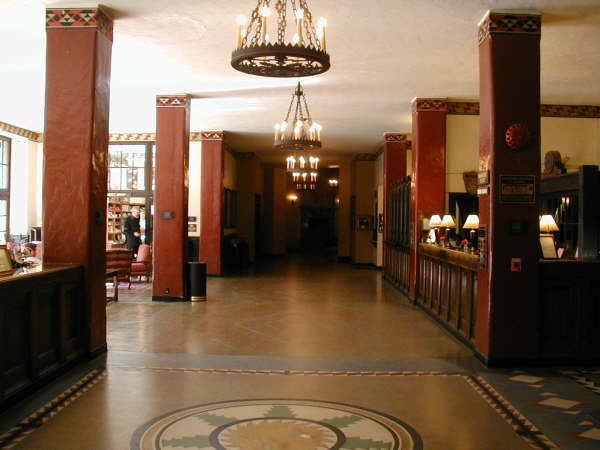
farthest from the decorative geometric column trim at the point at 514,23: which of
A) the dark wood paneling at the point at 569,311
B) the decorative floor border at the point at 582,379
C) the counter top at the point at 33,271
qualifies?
the counter top at the point at 33,271

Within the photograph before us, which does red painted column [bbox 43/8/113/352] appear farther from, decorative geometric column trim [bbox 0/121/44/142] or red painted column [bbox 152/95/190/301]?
decorative geometric column trim [bbox 0/121/44/142]

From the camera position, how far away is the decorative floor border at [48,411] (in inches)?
140

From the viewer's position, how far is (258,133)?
45.3 feet

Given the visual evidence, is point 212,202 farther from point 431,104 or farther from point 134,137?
point 431,104

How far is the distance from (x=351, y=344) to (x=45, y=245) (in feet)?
11.2

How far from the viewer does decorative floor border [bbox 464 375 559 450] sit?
3.60 m

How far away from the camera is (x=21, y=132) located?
13203mm

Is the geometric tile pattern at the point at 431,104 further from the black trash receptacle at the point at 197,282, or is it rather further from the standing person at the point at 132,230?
the standing person at the point at 132,230

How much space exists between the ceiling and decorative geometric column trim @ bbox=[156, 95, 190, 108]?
12 centimetres

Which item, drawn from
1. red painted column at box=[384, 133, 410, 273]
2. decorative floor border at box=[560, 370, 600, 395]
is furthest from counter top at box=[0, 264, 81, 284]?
red painted column at box=[384, 133, 410, 273]

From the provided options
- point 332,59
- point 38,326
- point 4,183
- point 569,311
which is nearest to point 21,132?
point 4,183

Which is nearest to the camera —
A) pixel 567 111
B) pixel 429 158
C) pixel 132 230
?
pixel 429 158

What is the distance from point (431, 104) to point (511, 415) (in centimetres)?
633

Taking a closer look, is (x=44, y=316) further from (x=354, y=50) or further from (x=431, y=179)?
(x=431, y=179)
